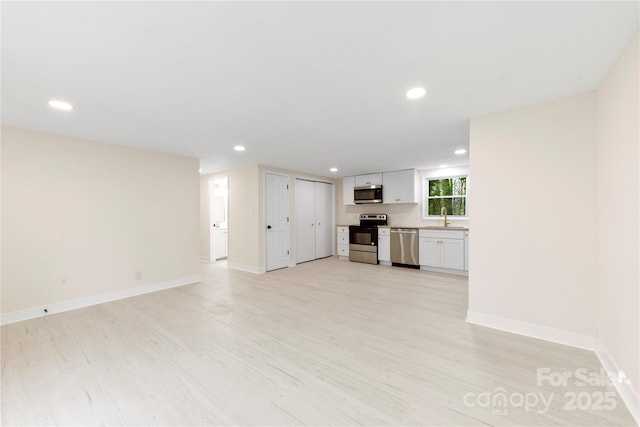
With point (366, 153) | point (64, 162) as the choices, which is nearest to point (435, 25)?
point (366, 153)

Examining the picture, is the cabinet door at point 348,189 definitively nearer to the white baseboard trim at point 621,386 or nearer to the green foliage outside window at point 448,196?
the green foliage outside window at point 448,196

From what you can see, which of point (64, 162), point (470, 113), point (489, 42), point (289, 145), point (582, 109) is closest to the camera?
point (489, 42)

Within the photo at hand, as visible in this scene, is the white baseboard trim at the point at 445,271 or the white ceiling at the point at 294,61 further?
the white baseboard trim at the point at 445,271

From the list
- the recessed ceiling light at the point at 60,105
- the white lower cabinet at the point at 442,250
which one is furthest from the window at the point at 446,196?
the recessed ceiling light at the point at 60,105

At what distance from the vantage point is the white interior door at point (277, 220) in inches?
219

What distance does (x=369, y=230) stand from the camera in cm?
641

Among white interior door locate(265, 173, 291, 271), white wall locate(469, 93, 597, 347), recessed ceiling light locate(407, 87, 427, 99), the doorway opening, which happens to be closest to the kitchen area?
white interior door locate(265, 173, 291, 271)

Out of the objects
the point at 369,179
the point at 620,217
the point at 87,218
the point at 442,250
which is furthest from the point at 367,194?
the point at 87,218

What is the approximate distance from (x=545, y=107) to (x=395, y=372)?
276 centimetres

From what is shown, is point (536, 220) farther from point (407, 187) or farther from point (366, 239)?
point (366, 239)

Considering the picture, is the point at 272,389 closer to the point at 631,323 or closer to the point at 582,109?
the point at 631,323

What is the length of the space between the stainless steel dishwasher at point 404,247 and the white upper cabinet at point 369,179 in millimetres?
1327

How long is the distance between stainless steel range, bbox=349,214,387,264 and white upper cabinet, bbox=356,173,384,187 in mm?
849

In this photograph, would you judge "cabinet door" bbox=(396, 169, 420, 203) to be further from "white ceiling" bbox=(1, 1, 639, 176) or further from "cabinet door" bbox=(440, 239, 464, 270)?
"white ceiling" bbox=(1, 1, 639, 176)
